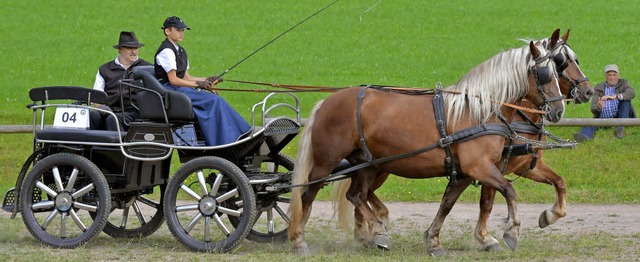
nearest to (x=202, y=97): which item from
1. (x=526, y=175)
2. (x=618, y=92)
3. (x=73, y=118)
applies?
(x=73, y=118)

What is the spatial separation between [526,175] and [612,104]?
5.88 m

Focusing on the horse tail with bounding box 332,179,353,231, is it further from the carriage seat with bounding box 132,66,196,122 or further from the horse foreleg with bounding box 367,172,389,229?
the carriage seat with bounding box 132,66,196,122

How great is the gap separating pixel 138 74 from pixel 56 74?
Answer: 14253 millimetres

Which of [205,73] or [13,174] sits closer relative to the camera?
[13,174]

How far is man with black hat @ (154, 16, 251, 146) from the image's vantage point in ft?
29.2

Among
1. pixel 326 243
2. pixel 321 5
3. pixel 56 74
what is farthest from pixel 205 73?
pixel 326 243

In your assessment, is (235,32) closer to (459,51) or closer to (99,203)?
(459,51)

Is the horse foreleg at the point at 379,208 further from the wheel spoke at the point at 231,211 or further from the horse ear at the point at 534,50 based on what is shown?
the horse ear at the point at 534,50

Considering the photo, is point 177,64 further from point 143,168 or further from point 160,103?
point 143,168

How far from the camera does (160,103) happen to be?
8891 mm

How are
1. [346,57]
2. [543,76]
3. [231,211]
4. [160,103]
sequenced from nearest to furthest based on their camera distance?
1. [543,76]
2. [231,211]
3. [160,103]
4. [346,57]

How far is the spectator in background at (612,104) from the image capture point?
14.8 m


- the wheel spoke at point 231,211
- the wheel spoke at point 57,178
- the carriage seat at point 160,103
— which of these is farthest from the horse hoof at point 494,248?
the wheel spoke at point 57,178

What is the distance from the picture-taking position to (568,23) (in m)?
27.6
